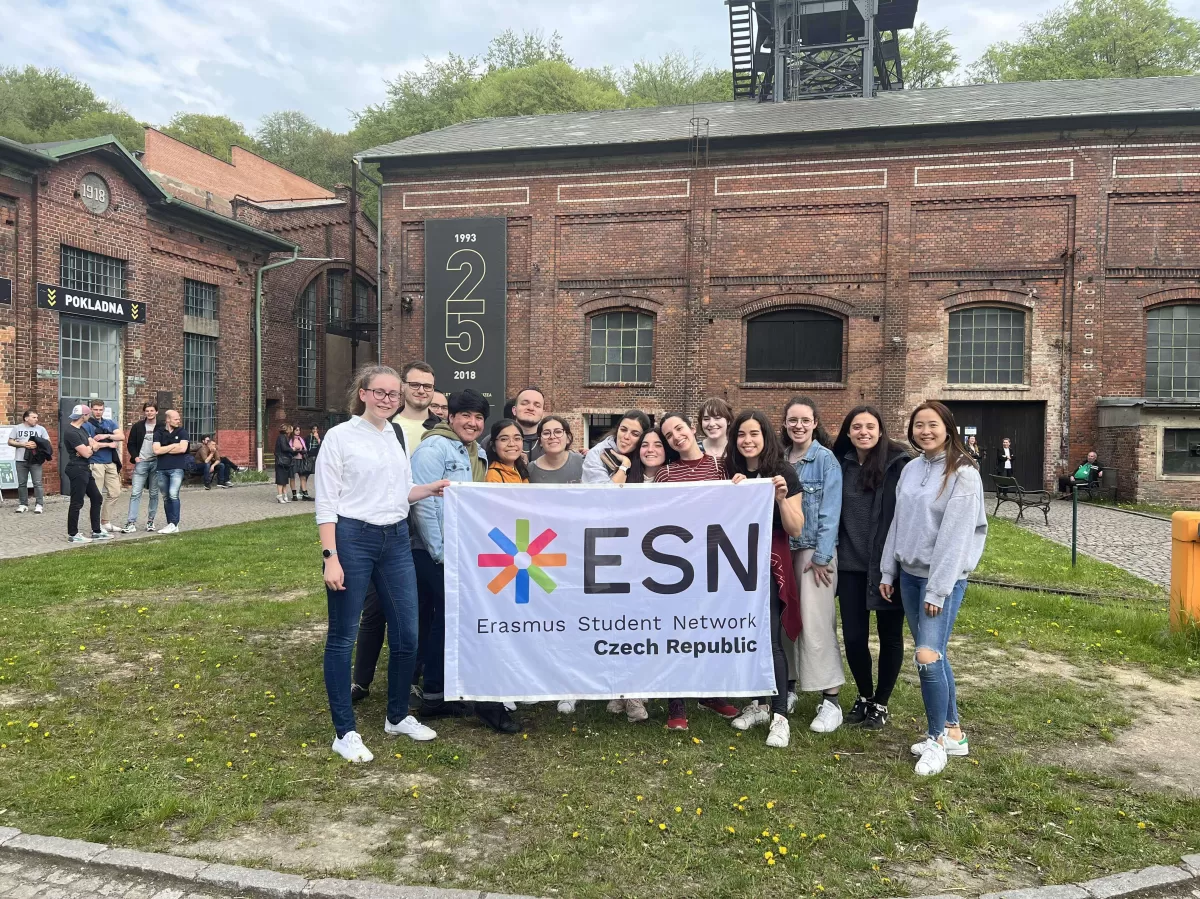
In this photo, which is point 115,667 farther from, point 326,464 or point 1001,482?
point 1001,482

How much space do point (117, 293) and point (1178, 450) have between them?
1087 inches

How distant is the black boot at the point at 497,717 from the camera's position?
14.9ft

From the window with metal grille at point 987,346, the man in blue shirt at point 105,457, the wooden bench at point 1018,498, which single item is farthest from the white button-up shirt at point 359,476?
the window with metal grille at point 987,346

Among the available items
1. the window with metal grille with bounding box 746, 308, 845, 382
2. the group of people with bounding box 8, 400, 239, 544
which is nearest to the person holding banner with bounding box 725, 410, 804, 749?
the group of people with bounding box 8, 400, 239, 544

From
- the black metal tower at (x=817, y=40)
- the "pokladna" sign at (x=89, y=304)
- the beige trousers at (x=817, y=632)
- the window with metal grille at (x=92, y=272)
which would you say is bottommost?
the beige trousers at (x=817, y=632)

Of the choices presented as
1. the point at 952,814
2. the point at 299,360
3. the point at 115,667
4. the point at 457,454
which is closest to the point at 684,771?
the point at 952,814

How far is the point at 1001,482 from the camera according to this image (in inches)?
707

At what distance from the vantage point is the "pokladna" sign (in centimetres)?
1797

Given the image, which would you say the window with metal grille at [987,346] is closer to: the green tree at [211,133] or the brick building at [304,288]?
the brick building at [304,288]

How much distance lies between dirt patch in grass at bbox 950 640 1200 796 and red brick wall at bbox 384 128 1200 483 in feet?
52.9

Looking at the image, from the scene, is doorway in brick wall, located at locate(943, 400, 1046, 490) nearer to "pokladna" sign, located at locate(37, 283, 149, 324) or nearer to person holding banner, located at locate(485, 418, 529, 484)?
person holding banner, located at locate(485, 418, 529, 484)

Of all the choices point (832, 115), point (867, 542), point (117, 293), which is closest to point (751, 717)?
point (867, 542)

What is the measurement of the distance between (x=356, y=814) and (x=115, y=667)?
320cm

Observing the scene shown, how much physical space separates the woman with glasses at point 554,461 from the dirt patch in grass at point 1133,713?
317cm
